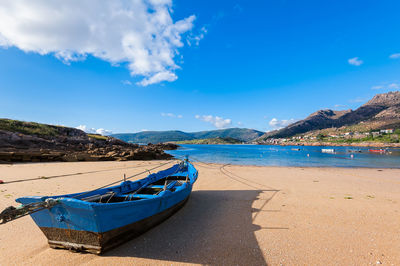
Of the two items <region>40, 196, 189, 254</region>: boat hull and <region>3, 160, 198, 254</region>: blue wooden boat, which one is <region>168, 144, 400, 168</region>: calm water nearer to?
<region>3, 160, 198, 254</region>: blue wooden boat

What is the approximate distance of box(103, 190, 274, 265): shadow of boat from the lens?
475cm

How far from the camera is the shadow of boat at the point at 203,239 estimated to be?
4746mm

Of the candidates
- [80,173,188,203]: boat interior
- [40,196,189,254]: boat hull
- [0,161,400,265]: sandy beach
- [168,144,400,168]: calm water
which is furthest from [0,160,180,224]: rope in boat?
[168,144,400,168]: calm water

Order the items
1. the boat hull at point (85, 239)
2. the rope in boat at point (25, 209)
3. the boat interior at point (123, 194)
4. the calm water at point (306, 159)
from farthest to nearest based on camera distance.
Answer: the calm water at point (306, 159)
the boat interior at point (123, 194)
the boat hull at point (85, 239)
the rope in boat at point (25, 209)

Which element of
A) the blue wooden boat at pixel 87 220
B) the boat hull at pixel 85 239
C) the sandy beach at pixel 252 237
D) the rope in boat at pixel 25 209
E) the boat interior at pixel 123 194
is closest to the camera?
the rope in boat at pixel 25 209

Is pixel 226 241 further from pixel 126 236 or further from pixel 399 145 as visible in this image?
pixel 399 145

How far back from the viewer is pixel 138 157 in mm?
34219

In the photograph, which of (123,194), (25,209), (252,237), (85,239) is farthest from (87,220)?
(252,237)

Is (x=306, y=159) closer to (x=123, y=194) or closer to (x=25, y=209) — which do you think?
(x=123, y=194)

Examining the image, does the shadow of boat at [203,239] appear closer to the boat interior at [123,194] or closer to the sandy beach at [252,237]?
the sandy beach at [252,237]

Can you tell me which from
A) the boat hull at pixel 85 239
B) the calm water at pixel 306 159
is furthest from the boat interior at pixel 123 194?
the calm water at pixel 306 159

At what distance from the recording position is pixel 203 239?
5.66 m

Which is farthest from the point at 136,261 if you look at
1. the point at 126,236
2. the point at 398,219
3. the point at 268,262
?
the point at 398,219

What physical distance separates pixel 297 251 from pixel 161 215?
4.34m
